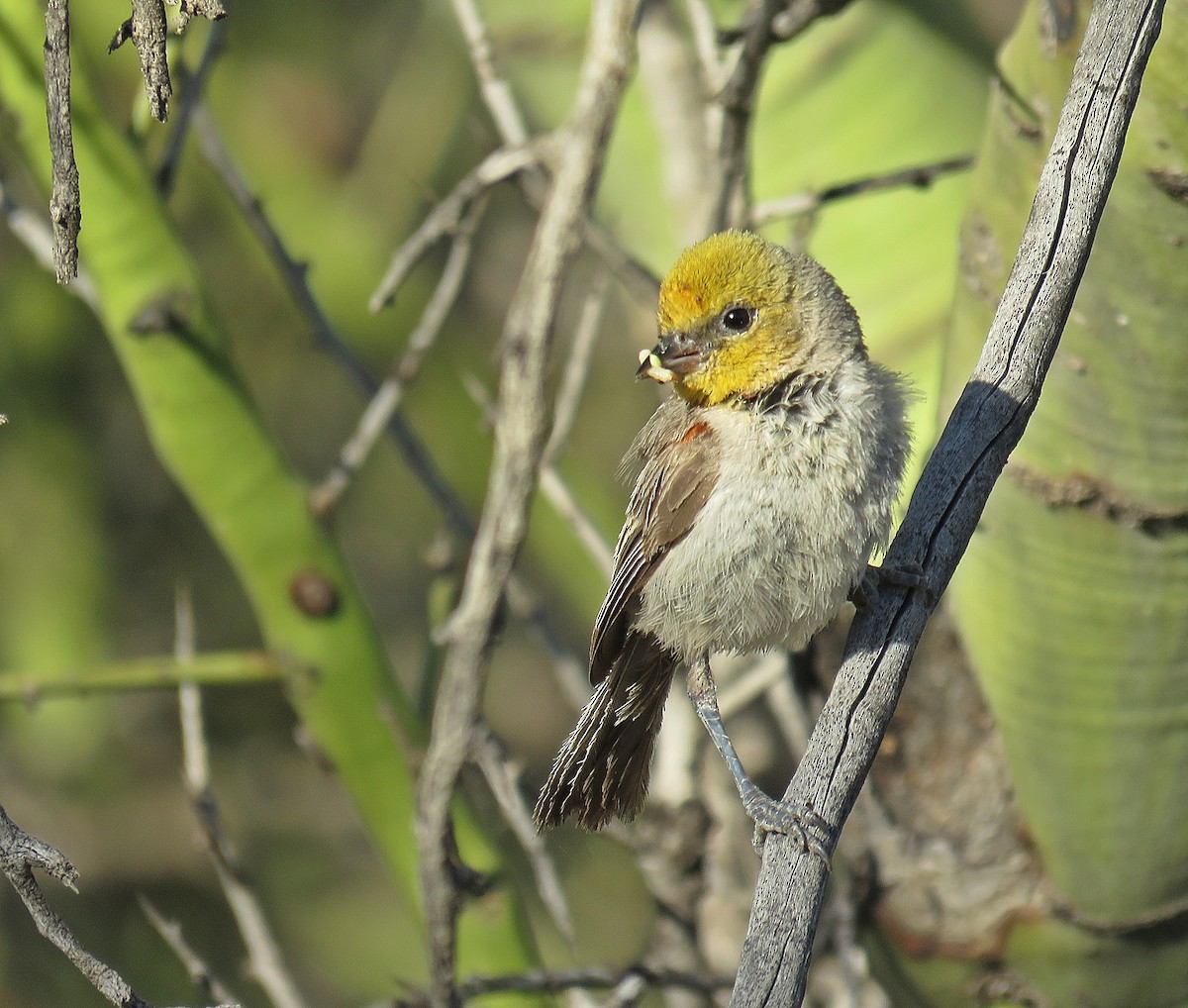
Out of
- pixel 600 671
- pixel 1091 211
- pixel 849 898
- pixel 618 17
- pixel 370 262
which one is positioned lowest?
pixel 849 898

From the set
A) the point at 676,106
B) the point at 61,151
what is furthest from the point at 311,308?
the point at 61,151

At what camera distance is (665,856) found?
142 inches

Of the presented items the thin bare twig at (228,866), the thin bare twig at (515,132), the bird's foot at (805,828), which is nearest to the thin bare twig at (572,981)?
the thin bare twig at (228,866)

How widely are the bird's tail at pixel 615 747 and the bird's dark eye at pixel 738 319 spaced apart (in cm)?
79

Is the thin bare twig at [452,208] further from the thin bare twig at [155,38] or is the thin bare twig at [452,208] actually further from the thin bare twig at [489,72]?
the thin bare twig at [155,38]

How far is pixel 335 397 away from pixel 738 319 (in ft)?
12.9

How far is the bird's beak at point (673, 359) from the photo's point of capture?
274 centimetres

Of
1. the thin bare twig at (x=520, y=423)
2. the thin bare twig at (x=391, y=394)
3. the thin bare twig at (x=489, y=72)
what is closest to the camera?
the thin bare twig at (x=520, y=423)

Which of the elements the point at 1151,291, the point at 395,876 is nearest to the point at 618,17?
the point at 1151,291

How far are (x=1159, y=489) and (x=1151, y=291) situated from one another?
44cm

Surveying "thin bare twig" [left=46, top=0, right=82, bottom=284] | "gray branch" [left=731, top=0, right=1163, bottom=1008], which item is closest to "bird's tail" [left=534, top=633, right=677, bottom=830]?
"gray branch" [left=731, top=0, right=1163, bottom=1008]

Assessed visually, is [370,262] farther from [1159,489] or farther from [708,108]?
[1159,489]

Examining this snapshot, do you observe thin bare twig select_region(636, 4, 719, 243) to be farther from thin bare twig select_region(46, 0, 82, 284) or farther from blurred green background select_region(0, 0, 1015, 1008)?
thin bare twig select_region(46, 0, 82, 284)

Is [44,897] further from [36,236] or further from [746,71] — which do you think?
[746,71]
